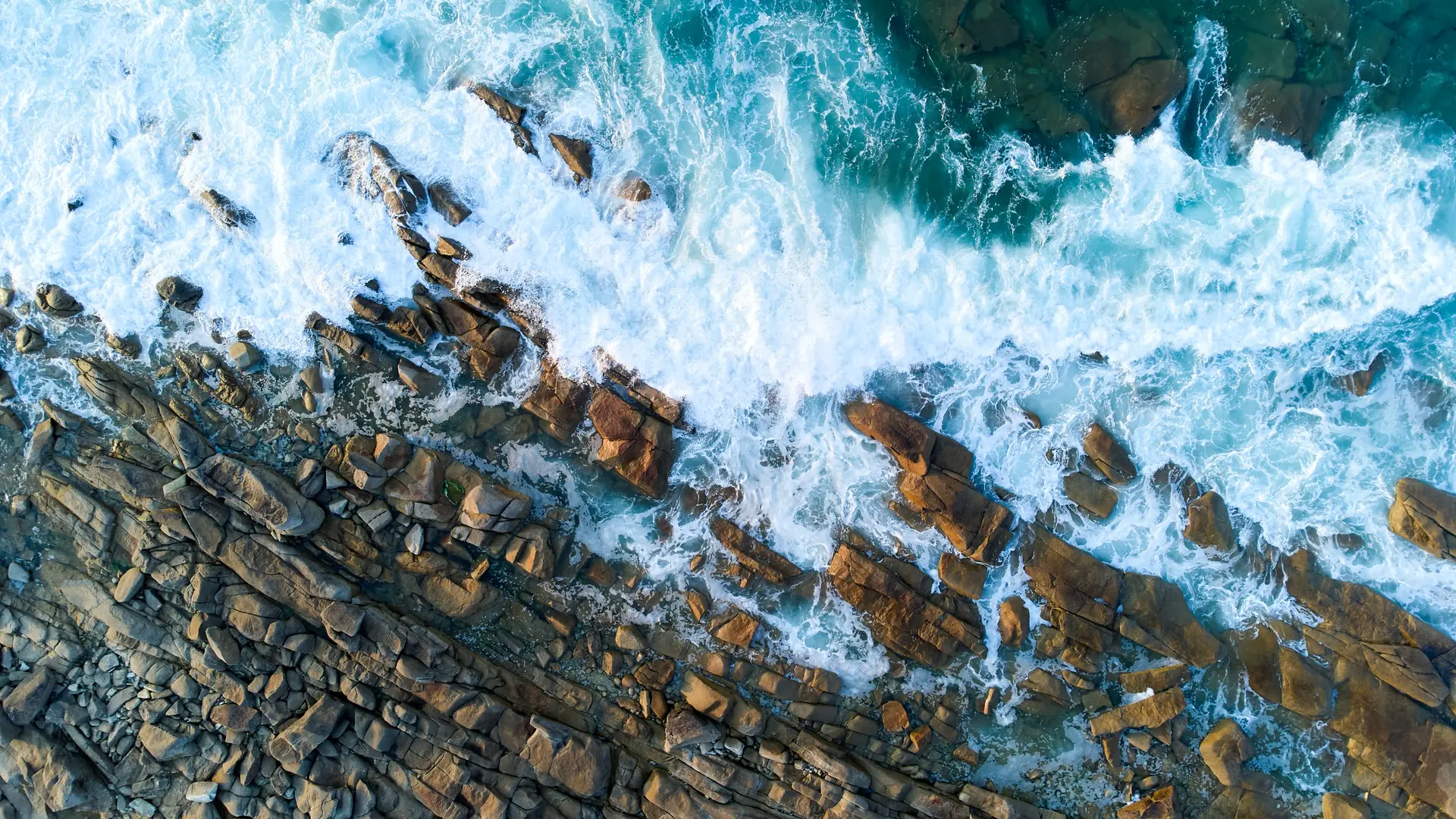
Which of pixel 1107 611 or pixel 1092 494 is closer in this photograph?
pixel 1107 611

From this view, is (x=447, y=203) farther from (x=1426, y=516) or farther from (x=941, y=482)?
(x=1426, y=516)

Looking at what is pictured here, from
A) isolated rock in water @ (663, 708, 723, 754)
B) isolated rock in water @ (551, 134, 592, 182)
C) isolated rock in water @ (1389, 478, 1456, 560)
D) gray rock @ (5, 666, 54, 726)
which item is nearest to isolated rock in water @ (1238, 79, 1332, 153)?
isolated rock in water @ (1389, 478, 1456, 560)

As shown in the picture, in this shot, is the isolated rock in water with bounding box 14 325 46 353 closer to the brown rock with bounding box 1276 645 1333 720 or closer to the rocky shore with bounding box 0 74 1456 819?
the rocky shore with bounding box 0 74 1456 819

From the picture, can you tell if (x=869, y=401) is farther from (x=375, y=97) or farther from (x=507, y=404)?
(x=375, y=97)

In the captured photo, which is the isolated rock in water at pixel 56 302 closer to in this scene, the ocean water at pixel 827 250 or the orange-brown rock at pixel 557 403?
the ocean water at pixel 827 250

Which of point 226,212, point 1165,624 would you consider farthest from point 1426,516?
point 226,212

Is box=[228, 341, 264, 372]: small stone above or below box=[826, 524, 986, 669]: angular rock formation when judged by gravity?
below

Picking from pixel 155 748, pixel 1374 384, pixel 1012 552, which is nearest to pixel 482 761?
pixel 155 748
